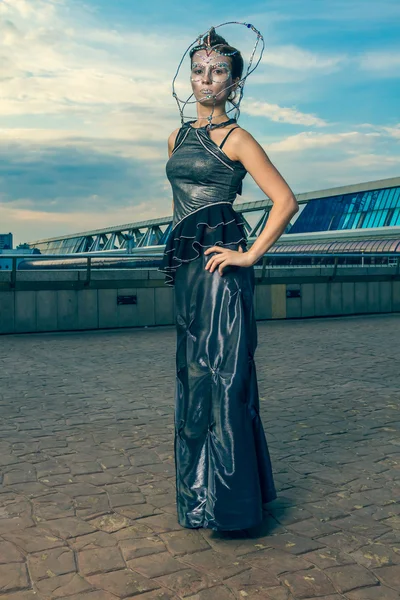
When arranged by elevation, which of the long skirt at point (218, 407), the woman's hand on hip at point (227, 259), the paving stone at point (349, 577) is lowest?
the paving stone at point (349, 577)

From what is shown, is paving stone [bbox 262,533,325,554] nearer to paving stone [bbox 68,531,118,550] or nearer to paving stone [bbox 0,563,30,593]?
paving stone [bbox 68,531,118,550]

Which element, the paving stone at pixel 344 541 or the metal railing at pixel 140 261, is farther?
the metal railing at pixel 140 261

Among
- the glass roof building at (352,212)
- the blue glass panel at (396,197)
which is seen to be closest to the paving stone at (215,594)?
the glass roof building at (352,212)

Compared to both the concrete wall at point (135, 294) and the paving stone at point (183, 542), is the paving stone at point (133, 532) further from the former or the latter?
the concrete wall at point (135, 294)

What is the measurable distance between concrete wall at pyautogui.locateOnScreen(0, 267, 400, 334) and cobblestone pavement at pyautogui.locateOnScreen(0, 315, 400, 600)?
5253 millimetres

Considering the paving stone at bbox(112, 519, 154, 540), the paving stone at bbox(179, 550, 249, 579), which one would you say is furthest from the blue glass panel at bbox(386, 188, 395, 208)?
the paving stone at bbox(179, 550, 249, 579)

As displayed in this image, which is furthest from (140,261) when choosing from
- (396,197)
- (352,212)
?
(352,212)

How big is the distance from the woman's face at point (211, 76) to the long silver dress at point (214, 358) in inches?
6.3

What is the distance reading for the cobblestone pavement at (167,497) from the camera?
277 centimetres

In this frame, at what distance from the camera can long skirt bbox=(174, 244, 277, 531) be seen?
307 cm

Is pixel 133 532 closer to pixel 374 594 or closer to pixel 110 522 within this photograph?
pixel 110 522

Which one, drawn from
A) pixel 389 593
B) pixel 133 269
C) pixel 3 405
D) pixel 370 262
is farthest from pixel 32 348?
pixel 370 262

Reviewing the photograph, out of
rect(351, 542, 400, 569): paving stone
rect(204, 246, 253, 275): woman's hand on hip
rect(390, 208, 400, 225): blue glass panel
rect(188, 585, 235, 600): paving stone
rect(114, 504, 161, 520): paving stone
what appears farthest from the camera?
rect(390, 208, 400, 225): blue glass panel

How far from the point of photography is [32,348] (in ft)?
36.7
